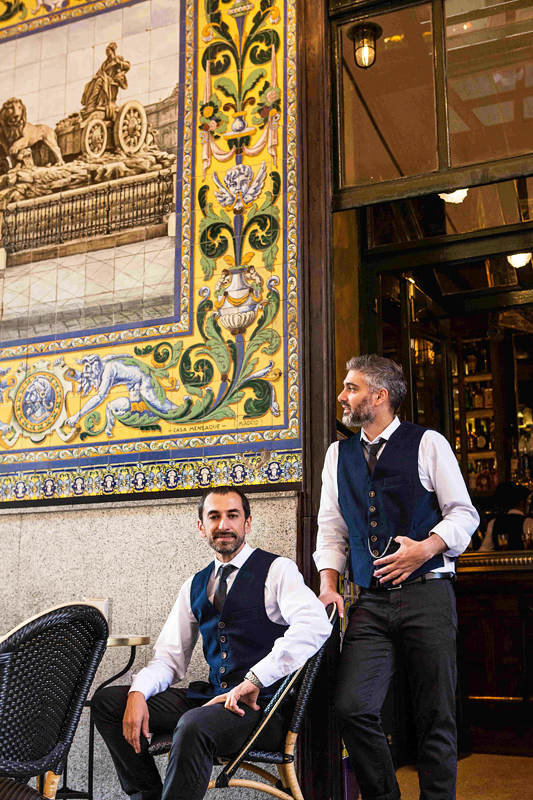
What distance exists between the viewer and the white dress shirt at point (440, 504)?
9.73 ft

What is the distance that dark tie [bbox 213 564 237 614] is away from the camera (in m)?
3.03

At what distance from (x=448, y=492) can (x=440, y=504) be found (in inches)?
3.0

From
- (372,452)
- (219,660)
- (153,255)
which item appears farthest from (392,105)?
(219,660)

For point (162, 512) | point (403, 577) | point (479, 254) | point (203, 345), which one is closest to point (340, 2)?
point (479, 254)

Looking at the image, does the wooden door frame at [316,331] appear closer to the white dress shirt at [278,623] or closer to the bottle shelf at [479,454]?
the white dress shirt at [278,623]

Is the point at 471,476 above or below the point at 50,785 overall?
above

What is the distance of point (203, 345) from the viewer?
4090 millimetres

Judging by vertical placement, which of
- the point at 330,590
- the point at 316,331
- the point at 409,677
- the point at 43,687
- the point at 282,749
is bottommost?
the point at 282,749

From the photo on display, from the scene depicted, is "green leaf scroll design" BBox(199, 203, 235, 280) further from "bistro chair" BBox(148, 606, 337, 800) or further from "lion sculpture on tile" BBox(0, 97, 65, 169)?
"bistro chair" BBox(148, 606, 337, 800)

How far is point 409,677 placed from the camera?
117 inches

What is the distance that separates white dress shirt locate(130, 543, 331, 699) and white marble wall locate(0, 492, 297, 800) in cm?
54

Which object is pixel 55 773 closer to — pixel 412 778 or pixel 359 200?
pixel 412 778

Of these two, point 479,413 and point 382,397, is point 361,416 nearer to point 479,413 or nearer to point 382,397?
point 382,397

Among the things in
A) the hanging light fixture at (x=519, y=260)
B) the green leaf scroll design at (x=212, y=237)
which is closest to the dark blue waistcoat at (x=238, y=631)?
the green leaf scroll design at (x=212, y=237)
